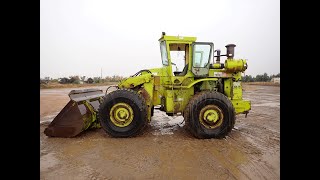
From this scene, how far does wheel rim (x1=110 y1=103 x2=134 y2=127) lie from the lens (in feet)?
22.4

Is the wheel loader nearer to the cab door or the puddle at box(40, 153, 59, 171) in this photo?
the cab door

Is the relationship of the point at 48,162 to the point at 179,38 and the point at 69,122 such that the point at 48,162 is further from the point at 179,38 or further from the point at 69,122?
the point at 179,38

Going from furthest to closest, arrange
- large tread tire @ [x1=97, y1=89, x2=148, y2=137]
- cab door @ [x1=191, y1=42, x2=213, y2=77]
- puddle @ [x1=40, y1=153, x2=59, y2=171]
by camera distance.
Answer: cab door @ [x1=191, y1=42, x2=213, y2=77]
large tread tire @ [x1=97, y1=89, x2=148, y2=137]
puddle @ [x1=40, y1=153, x2=59, y2=171]

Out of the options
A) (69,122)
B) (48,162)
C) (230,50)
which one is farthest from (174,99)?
(48,162)

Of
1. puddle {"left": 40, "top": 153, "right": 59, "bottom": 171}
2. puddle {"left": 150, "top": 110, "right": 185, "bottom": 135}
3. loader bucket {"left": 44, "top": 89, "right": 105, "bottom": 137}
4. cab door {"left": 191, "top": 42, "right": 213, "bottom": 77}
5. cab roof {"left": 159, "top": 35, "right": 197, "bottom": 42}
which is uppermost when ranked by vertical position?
cab roof {"left": 159, "top": 35, "right": 197, "bottom": 42}

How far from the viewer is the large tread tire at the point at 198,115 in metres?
6.63

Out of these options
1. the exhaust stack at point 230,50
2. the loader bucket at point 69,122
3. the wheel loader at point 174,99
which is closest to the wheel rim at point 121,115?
the wheel loader at point 174,99

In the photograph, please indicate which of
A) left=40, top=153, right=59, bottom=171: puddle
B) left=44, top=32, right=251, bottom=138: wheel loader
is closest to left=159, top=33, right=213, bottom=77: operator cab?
left=44, top=32, right=251, bottom=138: wheel loader

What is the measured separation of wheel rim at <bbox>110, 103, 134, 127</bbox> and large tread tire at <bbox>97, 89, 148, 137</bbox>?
8cm

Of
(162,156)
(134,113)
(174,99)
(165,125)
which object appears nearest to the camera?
(162,156)

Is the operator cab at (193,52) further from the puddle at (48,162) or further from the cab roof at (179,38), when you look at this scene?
the puddle at (48,162)

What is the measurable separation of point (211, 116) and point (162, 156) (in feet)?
6.87

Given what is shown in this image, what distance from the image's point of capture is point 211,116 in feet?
22.0
